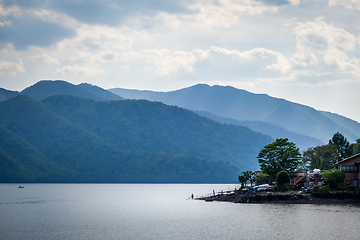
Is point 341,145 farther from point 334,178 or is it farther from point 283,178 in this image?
point 334,178

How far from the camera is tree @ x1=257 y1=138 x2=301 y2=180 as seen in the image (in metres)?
147

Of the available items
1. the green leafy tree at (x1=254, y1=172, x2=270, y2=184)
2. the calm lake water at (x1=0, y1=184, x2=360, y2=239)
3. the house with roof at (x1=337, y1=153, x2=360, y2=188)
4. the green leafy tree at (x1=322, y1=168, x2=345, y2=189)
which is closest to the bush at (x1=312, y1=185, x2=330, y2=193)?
the green leafy tree at (x1=322, y1=168, x2=345, y2=189)

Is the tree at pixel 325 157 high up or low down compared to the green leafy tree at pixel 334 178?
up

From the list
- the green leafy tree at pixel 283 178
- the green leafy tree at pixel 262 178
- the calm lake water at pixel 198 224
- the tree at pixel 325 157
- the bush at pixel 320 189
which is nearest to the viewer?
the calm lake water at pixel 198 224

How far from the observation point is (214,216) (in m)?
103

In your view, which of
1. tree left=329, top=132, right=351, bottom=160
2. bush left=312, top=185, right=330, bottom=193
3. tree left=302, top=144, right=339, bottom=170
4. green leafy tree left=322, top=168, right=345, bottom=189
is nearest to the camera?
bush left=312, top=185, right=330, bottom=193

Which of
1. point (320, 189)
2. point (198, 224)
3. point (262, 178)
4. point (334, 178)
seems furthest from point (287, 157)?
point (198, 224)

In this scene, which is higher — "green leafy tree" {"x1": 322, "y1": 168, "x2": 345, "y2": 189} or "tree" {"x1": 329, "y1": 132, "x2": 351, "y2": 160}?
Answer: "tree" {"x1": 329, "y1": 132, "x2": 351, "y2": 160}

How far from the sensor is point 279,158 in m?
148

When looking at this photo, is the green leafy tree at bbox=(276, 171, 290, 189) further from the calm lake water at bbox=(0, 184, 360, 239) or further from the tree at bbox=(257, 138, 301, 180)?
the calm lake water at bbox=(0, 184, 360, 239)

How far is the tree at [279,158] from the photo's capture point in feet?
482

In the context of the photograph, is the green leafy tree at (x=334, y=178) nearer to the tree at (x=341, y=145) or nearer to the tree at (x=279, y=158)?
the tree at (x=279, y=158)

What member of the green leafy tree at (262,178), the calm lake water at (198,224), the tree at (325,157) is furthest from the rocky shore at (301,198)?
the tree at (325,157)

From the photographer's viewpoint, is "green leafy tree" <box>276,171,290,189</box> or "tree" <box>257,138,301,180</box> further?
"tree" <box>257,138,301,180</box>
